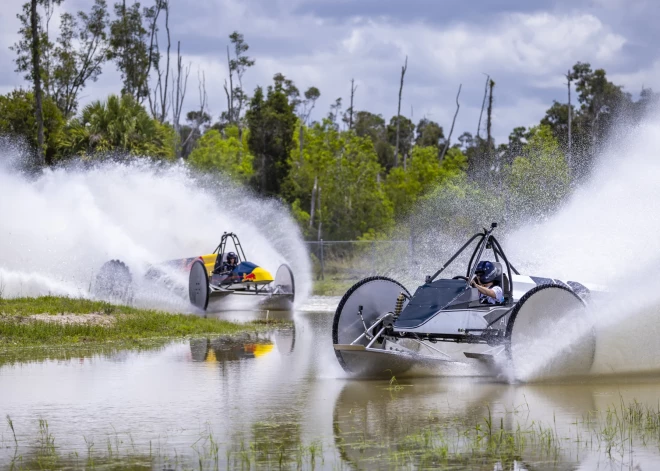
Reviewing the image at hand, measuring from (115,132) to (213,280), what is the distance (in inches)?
936

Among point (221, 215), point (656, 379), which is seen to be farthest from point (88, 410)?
point (221, 215)

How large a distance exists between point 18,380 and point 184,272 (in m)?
14.4

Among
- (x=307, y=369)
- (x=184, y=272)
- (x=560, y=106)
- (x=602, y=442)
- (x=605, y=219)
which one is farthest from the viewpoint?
(x=560, y=106)

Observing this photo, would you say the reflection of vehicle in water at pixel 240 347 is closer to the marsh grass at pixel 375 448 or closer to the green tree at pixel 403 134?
the marsh grass at pixel 375 448

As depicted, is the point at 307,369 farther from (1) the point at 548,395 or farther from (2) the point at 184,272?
(2) the point at 184,272

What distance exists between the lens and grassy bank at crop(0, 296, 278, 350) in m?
19.1

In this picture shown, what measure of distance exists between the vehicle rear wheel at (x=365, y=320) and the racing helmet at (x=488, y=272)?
1044 millimetres

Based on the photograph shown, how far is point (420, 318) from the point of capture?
43.3 ft

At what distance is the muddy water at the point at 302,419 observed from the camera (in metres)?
8.80

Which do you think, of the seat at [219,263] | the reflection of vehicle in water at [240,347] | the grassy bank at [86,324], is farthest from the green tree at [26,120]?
the reflection of vehicle in water at [240,347]

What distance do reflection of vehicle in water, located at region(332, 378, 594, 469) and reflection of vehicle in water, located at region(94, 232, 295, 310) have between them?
44.2 ft

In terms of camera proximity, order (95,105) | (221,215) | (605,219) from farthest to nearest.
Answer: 1. (95,105)
2. (221,215)
3. (605,219)

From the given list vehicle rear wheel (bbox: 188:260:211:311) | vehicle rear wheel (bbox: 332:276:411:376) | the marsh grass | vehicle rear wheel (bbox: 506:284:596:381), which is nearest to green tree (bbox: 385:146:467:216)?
vehicle rear wheel (bbox: 188:260:211:311)

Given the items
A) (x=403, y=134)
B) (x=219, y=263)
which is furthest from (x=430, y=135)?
(x=219, y=263)
